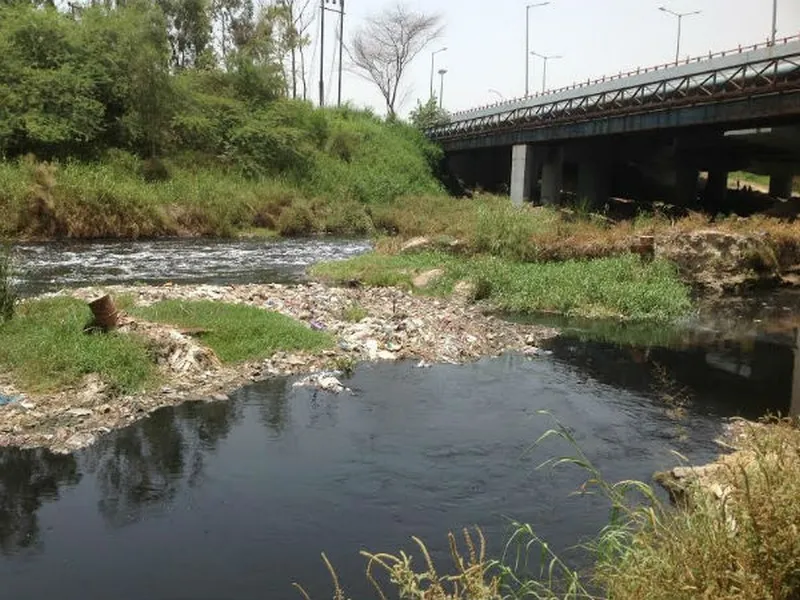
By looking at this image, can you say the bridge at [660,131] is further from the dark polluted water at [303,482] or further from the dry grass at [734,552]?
the dry grass at [734,552]

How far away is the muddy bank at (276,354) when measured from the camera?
9203 mm

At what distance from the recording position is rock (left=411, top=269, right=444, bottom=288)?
64.5 ft

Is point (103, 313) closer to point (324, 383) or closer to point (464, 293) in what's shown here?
point (324, 383)

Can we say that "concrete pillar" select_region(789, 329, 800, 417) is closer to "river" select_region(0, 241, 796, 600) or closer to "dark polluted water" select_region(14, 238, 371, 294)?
"river" select_region(0, 241, 796, 600)

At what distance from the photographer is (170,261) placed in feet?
81.4

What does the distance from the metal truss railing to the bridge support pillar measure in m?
1.32

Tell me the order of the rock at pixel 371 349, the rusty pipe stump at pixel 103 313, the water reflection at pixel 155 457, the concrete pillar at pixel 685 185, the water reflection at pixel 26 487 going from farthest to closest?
1. the concrete pillar at pixel 685 185
2. the rock at pixel 371 349
3. the rusty pipe stump at pixel 103 313
4. the water reflection at pixel 155 457
5. the water reflection at pixel 26 487

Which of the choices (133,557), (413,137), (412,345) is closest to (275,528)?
(133,557)

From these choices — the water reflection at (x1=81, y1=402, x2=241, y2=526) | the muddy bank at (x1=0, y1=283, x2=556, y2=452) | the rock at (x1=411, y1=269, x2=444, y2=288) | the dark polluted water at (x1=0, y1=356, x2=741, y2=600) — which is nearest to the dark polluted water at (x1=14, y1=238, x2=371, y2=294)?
the muddy bank at (x1=0, y1=283, x2=556, y2=452)

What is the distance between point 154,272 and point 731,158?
3188 cm

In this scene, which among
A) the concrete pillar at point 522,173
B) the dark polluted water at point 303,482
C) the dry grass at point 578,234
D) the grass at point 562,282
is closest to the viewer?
the dark polluted water at point 303,482

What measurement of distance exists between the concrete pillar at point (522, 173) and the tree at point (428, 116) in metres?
20.8

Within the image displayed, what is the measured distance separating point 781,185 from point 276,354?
43.5 m

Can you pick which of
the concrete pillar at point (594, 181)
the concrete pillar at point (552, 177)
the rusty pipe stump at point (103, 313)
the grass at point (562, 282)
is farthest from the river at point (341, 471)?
the concrete pillar at point (552, 177)
